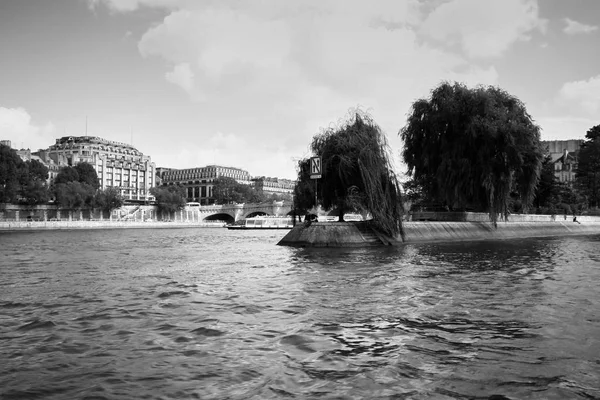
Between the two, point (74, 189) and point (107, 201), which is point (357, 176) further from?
point (107, 201)

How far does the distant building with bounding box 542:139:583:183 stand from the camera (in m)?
174

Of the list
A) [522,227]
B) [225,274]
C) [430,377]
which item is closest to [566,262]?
[225,274]

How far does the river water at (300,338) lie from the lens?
662 cm

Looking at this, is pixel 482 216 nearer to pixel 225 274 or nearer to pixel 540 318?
pixel 225 274

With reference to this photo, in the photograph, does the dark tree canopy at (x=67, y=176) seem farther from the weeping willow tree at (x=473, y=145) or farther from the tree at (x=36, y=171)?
the weeping willow tree at (x=473, y=145)

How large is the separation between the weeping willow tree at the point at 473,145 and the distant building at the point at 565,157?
398 ft

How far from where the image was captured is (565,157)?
180m

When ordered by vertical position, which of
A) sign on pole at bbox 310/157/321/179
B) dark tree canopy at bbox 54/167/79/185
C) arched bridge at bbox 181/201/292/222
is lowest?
arched bridge at bbox 181/201/292/222

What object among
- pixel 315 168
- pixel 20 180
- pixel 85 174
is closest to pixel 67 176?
pixel 85 174

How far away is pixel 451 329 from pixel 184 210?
170 metres

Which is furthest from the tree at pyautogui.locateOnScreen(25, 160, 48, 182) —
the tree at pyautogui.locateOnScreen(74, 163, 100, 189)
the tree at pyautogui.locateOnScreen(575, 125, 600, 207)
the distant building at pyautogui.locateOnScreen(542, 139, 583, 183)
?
the distant building at pyautogui.locateOnScreen(542, 139, 583, 183)

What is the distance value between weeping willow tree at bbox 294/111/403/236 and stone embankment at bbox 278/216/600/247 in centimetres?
169

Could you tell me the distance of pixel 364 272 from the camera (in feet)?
66.8

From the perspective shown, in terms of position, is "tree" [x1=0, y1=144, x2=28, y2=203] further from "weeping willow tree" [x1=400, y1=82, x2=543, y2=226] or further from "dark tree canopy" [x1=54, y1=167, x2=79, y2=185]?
"weeping willow tree" [x1=400, y1=82, x2=543, y2=226]
